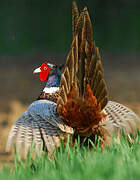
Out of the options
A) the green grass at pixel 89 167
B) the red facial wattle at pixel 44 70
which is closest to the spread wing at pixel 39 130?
the green grass at pixel 89 167

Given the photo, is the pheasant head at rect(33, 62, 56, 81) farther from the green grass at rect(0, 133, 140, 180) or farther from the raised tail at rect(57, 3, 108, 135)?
the green grass at rect(0, 133, 140, 180)

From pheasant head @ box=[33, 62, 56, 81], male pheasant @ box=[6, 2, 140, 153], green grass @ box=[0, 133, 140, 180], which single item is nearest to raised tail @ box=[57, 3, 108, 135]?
male pheasant @ box=[6, 2, 140, 153]

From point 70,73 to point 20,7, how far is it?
4.54 meters

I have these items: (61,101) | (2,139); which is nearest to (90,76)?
(61,101)

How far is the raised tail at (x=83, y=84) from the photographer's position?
1591mm

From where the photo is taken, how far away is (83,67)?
164 cm

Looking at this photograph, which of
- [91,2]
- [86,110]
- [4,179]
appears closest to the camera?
[4,179]

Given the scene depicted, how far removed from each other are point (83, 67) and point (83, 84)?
95mm

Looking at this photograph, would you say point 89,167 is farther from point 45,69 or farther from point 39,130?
point 45,69

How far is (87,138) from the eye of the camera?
1.71m

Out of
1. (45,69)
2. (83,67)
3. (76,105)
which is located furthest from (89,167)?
(45,69)

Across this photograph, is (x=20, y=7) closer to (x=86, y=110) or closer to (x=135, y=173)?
(x=86, y=110)

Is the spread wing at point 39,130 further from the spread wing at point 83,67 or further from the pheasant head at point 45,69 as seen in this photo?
the pheasant head at point 45,69

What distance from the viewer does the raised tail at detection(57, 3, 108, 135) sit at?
1.59 meters
